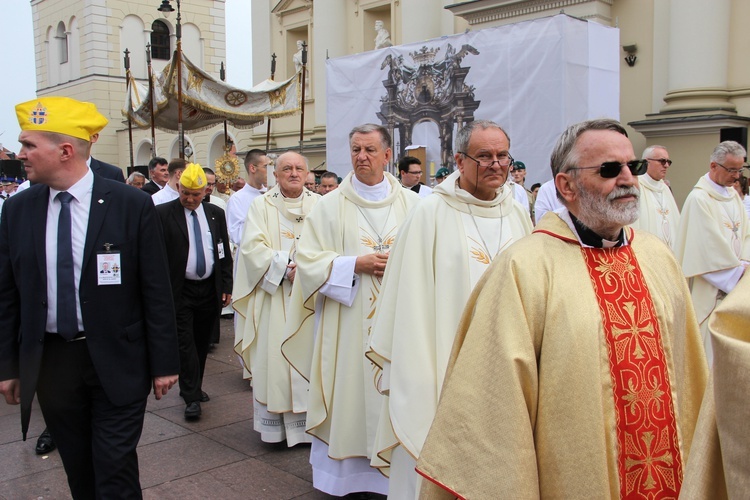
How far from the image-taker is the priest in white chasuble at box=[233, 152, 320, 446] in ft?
17.5

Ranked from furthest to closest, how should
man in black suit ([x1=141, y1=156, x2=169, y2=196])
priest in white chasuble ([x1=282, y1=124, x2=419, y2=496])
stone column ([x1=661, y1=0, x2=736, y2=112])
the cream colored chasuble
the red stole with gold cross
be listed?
stone column ([x1=661, y1=0, x2=736, y2=112])
man in black suit ([x1=141, y1=156, x2=169, y2=196])
the cream colored chasuble
priest in white chasuble ([x1=282, y1=124, x2=419, y2=496])
the red stole with gold cross

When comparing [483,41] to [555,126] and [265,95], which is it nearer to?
[555,126]

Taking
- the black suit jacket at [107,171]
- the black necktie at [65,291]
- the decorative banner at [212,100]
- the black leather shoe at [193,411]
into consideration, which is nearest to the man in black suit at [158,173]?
the decorative banner at [212,100]

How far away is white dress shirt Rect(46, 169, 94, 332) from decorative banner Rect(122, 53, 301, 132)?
8948mm

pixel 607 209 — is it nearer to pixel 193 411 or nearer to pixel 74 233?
pixel 74 233

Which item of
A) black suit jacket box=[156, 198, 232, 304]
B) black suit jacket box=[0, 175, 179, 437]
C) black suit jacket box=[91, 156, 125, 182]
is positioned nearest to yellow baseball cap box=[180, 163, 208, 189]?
black suit jacket box=[156, 198, 232, 304]

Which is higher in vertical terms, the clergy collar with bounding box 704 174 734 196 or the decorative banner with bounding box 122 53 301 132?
the decorative banner with bounding box 122 53 301 132

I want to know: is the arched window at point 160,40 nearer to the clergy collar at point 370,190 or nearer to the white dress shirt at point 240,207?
the white dress shirt at point 240,207

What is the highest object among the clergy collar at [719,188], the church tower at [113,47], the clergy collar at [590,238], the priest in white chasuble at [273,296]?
the church tower at [113,47]

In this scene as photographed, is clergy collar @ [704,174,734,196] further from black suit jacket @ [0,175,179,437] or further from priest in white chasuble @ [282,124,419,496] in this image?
black suit jacket @ [0,175,179,437]

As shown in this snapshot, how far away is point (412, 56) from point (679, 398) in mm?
12022

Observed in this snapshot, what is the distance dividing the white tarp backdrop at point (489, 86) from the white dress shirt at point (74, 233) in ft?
26.0

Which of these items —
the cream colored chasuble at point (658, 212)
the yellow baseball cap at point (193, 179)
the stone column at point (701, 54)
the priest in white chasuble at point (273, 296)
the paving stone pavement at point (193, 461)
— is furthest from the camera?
the stone column at point (701, 54)

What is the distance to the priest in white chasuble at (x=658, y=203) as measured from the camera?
689 centimetres
